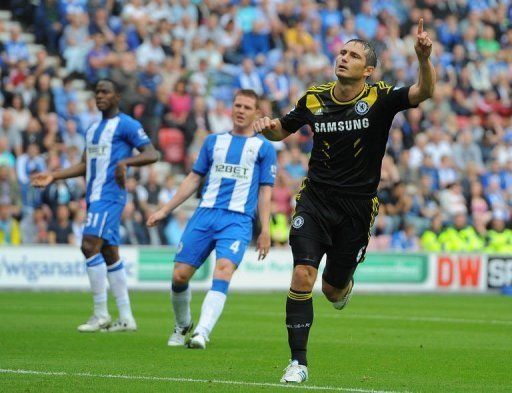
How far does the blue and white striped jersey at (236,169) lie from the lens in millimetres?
11406

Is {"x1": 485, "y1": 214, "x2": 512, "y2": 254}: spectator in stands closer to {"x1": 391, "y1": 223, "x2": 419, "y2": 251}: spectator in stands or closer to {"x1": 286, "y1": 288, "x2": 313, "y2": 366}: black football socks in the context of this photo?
{"x1": 391, "y1": 223, "x2": 419, "y2": 251}: spectator in stands

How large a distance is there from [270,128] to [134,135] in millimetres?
4308

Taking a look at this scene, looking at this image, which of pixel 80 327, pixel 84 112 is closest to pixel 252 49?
pixel 84 112

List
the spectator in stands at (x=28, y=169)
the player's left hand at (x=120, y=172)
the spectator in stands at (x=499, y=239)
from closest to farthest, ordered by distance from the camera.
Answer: the player's left hand at (x=120, y=172)
the spectator in stands at (x=28, y=169)
the spectator in stands at (x=499, y=239)

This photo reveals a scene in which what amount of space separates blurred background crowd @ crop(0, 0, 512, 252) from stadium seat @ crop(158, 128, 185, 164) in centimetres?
3

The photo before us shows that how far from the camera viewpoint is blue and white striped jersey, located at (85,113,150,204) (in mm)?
12875

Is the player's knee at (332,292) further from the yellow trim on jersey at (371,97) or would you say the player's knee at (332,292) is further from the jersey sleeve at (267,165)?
the jersey sleeve at (267,165)

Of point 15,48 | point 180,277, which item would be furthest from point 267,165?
point 15,48

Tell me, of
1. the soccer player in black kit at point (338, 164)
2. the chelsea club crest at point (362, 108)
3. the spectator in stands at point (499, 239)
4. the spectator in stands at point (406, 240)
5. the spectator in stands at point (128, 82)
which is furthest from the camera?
the spectator in stands at point (499, 239)

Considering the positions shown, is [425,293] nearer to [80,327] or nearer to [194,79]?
[194,79]

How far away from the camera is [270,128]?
349 inches

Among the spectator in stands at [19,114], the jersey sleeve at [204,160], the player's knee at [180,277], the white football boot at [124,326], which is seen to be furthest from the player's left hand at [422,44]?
the spectator in stands at [19,114]

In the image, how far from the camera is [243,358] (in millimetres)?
10312

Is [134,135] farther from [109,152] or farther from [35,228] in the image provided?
[35,228]
